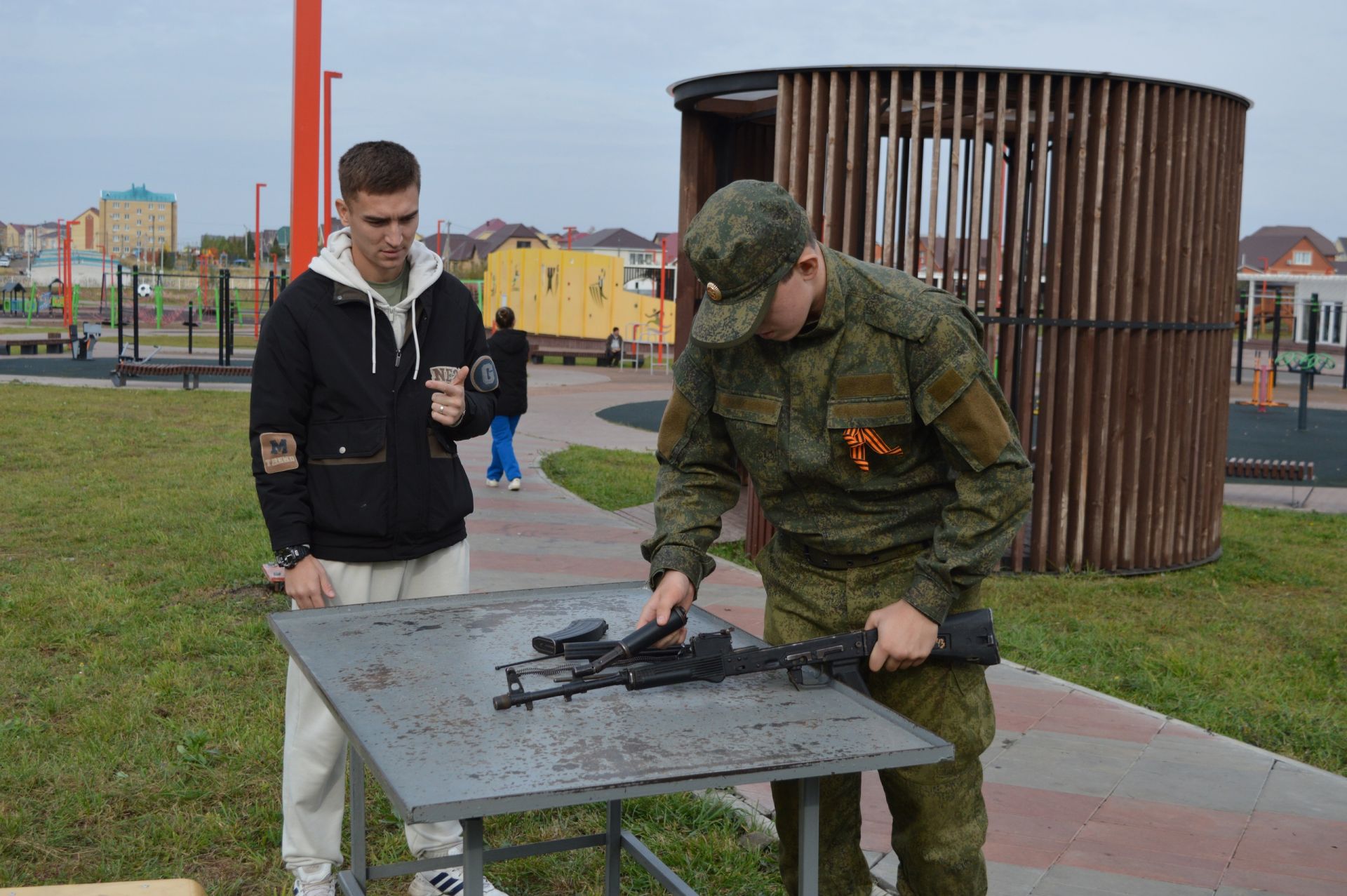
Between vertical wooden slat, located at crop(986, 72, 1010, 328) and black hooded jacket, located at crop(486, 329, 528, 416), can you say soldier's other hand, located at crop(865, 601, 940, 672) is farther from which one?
black hooded jacket, located at crop(486, 329, 528, 416)

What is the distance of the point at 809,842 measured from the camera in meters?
2.35

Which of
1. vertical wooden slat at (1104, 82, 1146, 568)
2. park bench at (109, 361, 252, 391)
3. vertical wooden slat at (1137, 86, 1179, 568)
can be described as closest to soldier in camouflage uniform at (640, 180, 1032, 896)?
vertical wooden slat at (1104, 82, 1146, 568)

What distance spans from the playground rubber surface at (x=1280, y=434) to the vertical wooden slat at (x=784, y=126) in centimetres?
587

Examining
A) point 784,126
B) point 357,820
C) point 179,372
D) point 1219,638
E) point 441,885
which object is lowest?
point 441,885

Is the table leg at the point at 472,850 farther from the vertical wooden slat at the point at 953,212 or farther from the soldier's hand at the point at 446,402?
the vertical wooden slat at the point at 953,212

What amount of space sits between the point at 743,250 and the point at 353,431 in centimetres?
131

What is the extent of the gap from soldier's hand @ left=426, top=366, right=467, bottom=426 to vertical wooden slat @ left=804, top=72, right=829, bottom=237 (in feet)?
13.8

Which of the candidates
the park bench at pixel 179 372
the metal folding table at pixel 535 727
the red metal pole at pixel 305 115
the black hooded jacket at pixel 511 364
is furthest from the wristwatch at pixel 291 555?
the park bench at pixel 179 372

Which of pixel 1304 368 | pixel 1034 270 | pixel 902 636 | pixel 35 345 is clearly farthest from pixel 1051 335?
pixel 35 345

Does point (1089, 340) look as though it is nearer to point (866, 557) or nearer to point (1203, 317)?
point (1203, 317)

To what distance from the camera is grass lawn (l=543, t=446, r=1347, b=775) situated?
516 cm

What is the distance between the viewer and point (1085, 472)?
7461mm

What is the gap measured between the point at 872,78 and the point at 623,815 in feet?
14.9

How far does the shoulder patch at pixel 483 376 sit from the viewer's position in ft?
11.4
